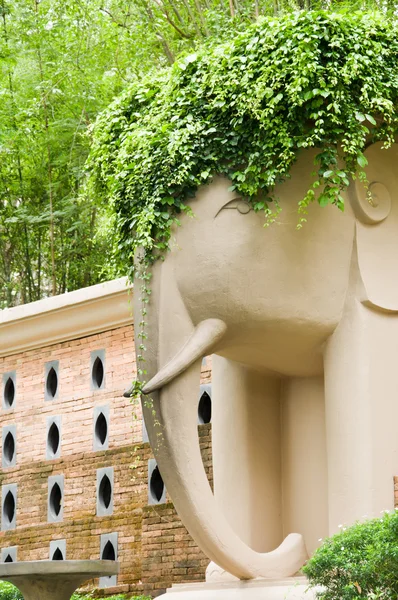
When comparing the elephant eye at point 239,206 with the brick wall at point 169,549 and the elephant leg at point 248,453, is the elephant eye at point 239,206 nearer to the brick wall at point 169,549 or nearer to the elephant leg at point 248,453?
the elephant leg at point 248,453

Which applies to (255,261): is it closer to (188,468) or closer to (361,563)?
(188,468)

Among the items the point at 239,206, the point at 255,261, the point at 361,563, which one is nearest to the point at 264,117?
the point at 239,206

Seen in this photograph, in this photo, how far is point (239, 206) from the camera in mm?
6609

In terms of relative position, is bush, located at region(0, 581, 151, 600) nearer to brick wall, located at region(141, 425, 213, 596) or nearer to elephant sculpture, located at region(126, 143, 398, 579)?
brick wall, located at region(141, 425, 213, 596)

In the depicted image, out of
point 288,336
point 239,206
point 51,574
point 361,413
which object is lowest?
point 51,574

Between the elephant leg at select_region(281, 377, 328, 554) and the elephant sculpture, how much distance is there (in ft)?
0.04

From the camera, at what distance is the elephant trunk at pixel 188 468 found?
6434 millimetres

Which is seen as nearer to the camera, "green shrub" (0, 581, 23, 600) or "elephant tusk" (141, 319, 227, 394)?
"elephant tusk" (141, 319, 227, 394)

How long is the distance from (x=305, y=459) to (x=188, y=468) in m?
1.03

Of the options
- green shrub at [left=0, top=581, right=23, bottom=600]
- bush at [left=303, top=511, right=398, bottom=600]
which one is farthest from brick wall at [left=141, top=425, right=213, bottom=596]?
bush at [left=303, top=511, right=398, bottom=600]

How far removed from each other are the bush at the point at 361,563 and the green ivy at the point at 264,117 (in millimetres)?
1605

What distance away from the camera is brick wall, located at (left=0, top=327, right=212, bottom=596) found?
886cm

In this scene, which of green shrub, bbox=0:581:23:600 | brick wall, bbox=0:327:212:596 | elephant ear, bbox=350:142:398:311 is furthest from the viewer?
brick wall, bbox=0:327:212:596

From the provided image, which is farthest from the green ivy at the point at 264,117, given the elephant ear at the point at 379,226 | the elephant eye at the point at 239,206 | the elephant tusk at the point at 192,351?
the elephant tusk at the point at 192,351
